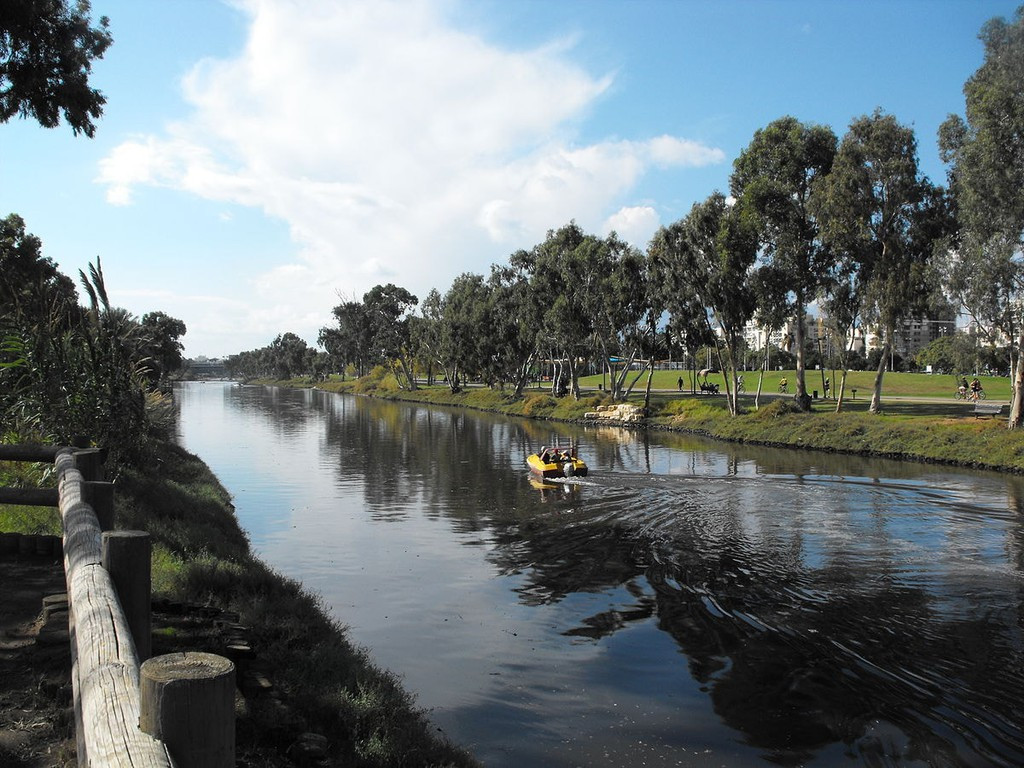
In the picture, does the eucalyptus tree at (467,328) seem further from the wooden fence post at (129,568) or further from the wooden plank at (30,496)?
the wooden fence post at (129,568)

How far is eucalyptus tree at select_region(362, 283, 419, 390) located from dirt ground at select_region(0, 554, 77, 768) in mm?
99163

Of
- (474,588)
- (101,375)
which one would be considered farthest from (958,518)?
(101,375)

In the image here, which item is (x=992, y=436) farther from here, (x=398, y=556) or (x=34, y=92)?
(x=34, y=92)

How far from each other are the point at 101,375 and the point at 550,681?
10.1 meters

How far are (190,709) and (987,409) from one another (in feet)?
161

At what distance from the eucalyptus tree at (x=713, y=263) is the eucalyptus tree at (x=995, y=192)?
39.0 ft

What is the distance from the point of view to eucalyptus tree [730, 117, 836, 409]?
43.6 metres

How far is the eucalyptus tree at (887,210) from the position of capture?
40562mm

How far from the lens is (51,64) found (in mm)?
14867

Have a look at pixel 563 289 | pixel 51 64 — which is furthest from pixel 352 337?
pixel 51 64

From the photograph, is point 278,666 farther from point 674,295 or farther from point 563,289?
point 563,289

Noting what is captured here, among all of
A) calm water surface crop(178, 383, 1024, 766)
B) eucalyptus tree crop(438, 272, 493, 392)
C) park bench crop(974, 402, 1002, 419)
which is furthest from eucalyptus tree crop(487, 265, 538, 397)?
calm water surface crop(178, 383, 1024, 766)

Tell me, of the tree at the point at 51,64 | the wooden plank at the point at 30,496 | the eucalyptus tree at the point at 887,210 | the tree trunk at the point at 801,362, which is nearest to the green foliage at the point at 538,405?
the tree trunk at the point at 801,362

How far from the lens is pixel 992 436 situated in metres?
32.1
